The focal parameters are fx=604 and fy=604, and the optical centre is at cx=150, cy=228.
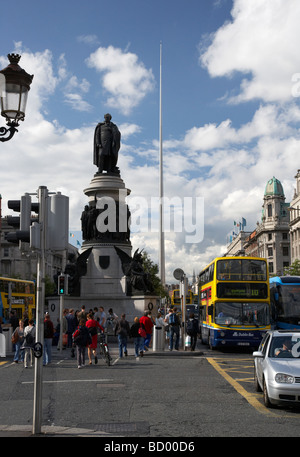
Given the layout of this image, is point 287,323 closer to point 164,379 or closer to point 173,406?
point 164,379

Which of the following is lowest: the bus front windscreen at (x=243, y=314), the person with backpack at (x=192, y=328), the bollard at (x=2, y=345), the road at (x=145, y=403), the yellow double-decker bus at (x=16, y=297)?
the road at (x=145, y=403)

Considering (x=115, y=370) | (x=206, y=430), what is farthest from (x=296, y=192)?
(x=206, y=430)

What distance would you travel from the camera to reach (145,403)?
11.7m

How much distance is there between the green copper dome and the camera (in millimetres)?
139788

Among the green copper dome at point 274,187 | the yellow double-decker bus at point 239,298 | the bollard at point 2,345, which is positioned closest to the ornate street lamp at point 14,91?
the bollard at point 2,345

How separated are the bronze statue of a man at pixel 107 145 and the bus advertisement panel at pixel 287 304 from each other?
44.1 feet

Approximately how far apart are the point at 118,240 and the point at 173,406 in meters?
23.4

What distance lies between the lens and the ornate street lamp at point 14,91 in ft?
29.3

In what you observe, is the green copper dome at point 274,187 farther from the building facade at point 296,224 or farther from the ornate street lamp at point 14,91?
the ornate street lamp at point 14,91

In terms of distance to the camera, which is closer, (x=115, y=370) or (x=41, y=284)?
(x=41, y=284)

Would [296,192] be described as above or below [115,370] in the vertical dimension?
above

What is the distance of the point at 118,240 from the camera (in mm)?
34469

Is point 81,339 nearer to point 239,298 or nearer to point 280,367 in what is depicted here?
point 280,367

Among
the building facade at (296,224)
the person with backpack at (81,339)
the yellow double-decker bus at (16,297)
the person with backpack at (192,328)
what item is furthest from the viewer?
the building facade at (296,224)
